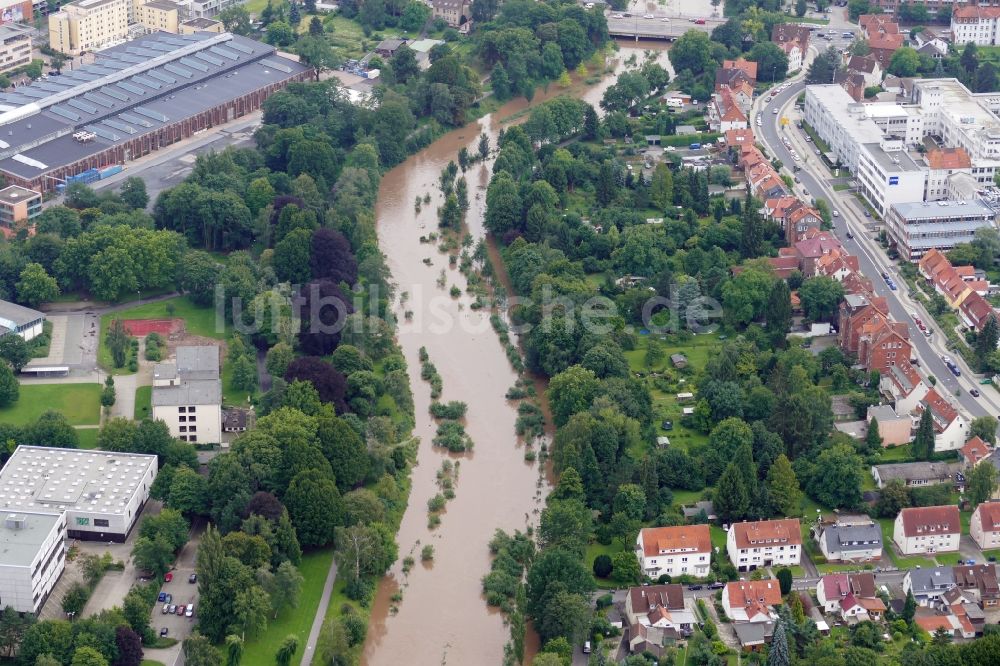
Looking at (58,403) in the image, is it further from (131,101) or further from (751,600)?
(131,101)

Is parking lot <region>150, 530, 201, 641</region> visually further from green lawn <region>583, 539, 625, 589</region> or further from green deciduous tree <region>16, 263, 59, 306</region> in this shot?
green deciduous tree <region>16, 263, 59, 306</region>

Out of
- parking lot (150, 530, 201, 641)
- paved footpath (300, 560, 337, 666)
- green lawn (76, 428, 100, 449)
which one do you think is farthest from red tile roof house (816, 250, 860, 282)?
green lawn (76, 428, 100, 449)

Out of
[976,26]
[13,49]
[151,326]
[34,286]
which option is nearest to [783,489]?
[151,326]

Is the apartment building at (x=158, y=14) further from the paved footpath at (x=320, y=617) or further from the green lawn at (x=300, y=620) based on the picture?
the paved footpath at (x=320, y=617)

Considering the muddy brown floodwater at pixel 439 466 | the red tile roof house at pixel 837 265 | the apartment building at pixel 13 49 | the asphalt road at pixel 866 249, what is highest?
the apartment building at pixel 13 49

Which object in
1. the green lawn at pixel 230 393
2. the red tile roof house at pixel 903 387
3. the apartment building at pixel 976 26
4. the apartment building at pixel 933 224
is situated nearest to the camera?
the red tile roof house at pixel 903 387

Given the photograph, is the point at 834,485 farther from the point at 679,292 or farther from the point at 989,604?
the point at 679,292

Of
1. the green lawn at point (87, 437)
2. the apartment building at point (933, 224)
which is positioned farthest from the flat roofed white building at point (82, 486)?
the apartment building at point (933, 224)
